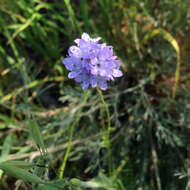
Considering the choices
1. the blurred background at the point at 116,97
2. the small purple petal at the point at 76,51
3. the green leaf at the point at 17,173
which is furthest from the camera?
the blurred background at the point at 116,97

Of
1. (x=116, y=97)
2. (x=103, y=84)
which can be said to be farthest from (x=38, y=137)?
(x=116, y=97)

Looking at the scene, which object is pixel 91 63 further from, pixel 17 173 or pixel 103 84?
pixel 17 173

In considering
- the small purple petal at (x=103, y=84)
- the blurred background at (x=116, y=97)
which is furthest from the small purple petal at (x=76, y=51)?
Answer: the blurred background at (x=116, y=97)

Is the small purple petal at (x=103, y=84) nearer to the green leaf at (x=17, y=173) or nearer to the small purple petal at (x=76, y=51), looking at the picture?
the small purple petal at (x=76, y=51)

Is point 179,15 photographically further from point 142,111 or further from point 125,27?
point 142,111

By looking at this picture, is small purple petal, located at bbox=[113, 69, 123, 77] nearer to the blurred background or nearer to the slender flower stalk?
the slender flower stalk
